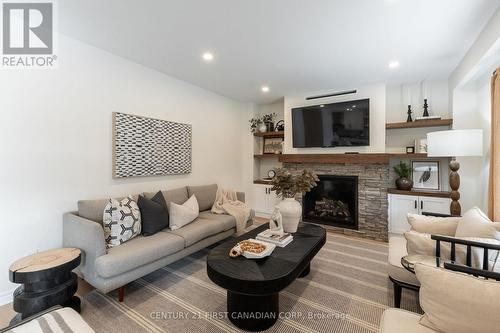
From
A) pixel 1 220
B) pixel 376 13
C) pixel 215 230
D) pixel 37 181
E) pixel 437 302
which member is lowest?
pixel 215 230

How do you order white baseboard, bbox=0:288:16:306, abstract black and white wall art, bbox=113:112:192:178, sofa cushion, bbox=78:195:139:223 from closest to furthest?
white baseboard, bbox=0:288:16:306, sofa cushion, bbox=78:195:139:223, abstract black and white wall art, bbox=113:112:192:178

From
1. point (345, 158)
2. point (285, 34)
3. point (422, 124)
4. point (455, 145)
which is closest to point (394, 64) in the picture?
point (422, 124)

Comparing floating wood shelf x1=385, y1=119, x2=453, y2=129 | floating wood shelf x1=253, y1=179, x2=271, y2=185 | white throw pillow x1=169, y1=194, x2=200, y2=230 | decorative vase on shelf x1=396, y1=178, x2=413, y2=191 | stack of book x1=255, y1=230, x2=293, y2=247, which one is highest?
floating wood shelf x1=385, y1=119, x2=453, y2=129

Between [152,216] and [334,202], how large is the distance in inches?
129

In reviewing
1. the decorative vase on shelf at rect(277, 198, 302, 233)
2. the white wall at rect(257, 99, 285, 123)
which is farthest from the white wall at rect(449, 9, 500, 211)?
the white wall at rect(257, 99, 285, 123)

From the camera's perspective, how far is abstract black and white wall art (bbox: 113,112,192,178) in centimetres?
288

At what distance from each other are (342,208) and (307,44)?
296 cm

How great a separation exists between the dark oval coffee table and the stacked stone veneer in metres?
2.35

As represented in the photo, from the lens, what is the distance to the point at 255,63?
3074 mm

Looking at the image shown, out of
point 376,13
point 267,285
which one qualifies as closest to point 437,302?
point 267,285

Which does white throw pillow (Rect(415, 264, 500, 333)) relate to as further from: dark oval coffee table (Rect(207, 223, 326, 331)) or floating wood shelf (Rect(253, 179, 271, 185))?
floating wood shelf (Rect(253, 179, 271, 185))

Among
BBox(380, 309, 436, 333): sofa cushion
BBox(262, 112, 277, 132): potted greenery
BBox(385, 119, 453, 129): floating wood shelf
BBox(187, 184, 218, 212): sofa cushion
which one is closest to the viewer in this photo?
BBox(380, 309, 436, 333): sofa cushion

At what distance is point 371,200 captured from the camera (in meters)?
3.83

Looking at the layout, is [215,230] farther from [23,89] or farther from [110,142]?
[23,89]
